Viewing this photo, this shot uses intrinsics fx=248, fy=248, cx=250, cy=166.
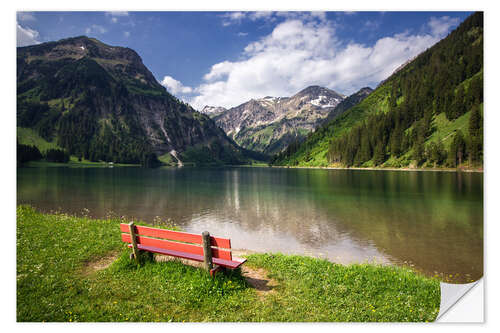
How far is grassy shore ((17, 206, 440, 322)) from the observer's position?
719 centimetres

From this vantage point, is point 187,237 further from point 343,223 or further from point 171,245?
point 343,223

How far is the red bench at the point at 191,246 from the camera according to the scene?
812 cm

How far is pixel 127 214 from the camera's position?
29.6 metres

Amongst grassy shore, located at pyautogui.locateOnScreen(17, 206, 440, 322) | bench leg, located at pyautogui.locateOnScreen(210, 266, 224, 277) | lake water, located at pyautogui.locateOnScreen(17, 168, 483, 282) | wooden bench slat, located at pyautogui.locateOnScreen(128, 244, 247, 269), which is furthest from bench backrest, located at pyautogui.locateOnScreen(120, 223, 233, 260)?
lake water, located at pyautogui.locateOnScreen(17, 168, 483, 282)

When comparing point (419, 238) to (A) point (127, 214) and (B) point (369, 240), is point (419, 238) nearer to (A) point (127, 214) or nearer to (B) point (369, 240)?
(B) point (369, 240)

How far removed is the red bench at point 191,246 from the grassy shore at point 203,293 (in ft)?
1.81

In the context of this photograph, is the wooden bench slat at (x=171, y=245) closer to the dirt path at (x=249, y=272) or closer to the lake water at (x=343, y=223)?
the dirt path at (x=249, y=272)

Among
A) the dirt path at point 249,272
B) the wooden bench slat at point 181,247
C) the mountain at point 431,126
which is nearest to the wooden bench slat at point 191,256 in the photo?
the wooden bench slat at point 181,247

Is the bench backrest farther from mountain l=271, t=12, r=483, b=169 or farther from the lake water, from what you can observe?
mountain l=271, t=12, r=483, b=169

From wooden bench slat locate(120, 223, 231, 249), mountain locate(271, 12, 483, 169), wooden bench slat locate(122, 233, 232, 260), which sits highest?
mountain locate(271, 12, 483, 169)

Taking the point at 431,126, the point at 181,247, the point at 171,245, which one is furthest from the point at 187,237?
the point at 431,126

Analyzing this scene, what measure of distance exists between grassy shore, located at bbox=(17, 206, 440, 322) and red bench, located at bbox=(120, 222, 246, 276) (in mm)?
552
